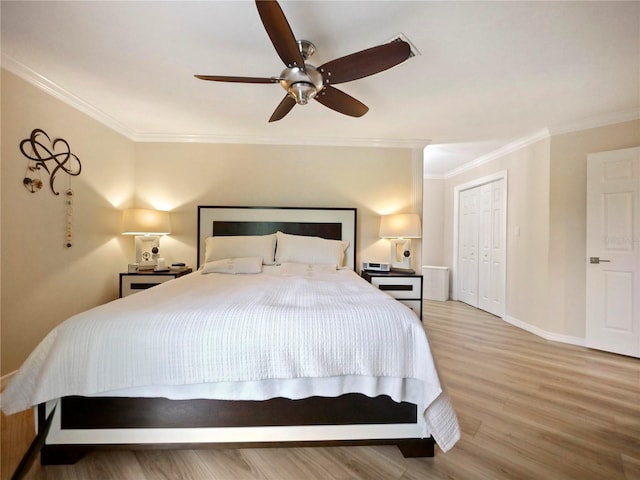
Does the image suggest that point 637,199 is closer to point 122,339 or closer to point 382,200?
point 382,200

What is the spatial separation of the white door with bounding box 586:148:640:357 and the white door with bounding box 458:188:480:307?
1.66 m

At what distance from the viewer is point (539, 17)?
1.57 metres

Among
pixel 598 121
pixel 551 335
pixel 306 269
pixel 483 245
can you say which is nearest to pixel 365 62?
pixel 306 269

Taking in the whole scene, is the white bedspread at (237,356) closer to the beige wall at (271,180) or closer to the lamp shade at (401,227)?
the lamp shade at (401,227)

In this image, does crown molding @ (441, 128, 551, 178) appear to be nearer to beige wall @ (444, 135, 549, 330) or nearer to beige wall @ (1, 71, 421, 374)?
beige wall @ (444, 135, 549, 330)

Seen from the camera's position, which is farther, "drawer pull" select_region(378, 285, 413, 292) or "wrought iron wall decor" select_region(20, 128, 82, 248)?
"drawer pull" select_region(378, 285, 413, 292)

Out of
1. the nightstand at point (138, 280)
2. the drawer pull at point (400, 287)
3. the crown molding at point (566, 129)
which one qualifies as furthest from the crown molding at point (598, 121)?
the nightstand at point (138, 280)

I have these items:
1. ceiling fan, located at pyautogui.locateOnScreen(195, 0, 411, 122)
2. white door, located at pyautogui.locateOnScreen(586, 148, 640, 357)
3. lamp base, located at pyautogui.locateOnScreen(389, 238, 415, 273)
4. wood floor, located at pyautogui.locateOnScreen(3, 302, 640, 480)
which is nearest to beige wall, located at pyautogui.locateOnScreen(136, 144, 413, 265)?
lamp base, located at pyautogui.locateOnScreen(389, 238, 415, 273)

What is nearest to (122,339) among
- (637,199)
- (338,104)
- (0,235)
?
(0,235)

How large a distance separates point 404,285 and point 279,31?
267 cm

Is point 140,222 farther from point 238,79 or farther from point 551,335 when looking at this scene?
point 551,335

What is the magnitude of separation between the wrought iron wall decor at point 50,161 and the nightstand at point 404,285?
3.12m

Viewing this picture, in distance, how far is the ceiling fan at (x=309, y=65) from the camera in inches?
50.0

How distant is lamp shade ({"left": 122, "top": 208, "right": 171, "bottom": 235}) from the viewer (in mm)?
3041
